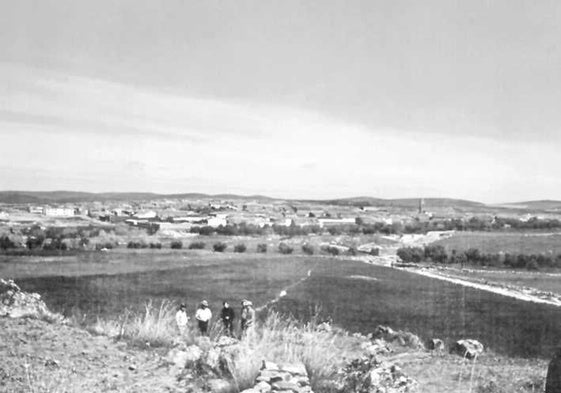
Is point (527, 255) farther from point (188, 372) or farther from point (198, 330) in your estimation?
point (188, 372)

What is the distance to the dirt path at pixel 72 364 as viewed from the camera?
5.97 meters

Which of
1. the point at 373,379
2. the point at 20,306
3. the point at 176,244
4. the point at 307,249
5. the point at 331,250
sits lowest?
the point at 331,250

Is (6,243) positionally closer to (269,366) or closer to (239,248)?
(269,366)

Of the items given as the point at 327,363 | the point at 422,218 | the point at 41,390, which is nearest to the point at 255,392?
the point at 327,363

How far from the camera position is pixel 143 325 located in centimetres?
883

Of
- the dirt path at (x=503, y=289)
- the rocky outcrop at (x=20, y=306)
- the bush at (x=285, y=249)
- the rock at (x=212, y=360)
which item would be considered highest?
the rock at (x=212, y=360)

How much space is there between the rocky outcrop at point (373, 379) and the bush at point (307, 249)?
51019 mm

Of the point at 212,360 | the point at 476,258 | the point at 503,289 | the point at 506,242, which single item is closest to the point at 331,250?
the point at 476,258

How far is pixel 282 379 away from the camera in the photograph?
5.59 m

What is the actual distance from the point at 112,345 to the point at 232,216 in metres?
49.6

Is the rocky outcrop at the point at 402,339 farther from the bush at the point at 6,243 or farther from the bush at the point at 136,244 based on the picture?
the bush at the point at 136,244

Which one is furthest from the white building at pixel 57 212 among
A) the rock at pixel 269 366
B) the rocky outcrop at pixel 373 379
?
the rocky outcrop at pixel 373 379

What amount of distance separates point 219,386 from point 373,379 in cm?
177

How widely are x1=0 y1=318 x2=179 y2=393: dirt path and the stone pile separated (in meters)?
1.31
